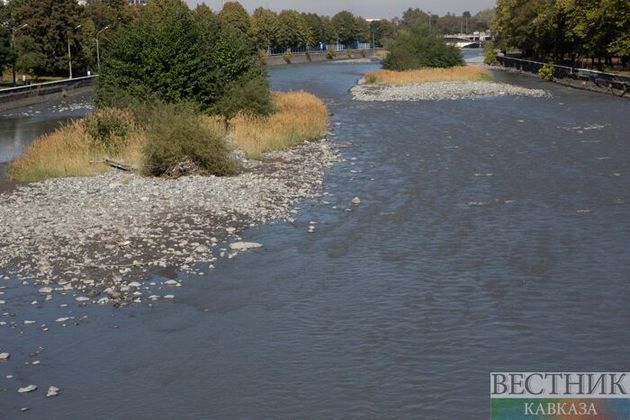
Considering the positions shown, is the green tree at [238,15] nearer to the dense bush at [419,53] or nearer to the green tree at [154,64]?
the dense bush at [419,53]

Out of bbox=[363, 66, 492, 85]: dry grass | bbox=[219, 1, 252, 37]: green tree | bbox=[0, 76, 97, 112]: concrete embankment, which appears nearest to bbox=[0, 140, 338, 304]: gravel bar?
bbox=[0, 76, 97, 112]: concrete embankment

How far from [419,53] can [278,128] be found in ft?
187

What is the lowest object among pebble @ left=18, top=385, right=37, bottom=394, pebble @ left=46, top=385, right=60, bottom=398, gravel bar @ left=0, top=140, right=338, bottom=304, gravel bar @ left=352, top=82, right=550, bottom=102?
pebble @ left=46, top=385, right=60, bottom=398

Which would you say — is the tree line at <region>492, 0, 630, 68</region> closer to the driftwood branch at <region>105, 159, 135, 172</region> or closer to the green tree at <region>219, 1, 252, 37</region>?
the green tree at <region>219, 1, 252, 37</region>

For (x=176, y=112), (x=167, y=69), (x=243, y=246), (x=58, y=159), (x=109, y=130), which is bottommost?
(x=243, y=246)

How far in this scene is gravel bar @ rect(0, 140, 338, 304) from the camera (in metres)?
16.0

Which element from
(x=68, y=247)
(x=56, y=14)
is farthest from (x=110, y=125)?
(x=56, y=14)

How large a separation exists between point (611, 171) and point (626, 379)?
16.6 m

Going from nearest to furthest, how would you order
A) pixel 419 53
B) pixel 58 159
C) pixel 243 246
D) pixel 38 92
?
pixel 243 246 < pixel 58 159 < pixel 38 92 < pixel 419 53

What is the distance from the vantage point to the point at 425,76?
78438 mm

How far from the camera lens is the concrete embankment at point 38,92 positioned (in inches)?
2554

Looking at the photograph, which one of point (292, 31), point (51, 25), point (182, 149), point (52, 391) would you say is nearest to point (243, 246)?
point (52, 391)

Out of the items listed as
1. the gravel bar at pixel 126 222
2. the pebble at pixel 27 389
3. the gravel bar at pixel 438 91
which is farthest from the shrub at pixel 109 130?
the gravel bar at pixel 438 91

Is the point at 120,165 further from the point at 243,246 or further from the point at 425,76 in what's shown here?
the point at 425,76
